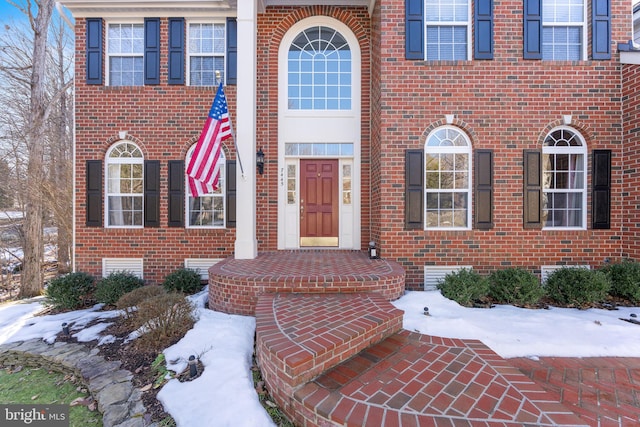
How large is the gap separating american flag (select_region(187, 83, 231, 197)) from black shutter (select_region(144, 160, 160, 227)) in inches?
90.6

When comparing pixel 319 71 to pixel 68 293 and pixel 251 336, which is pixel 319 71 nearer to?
pixel 251 336

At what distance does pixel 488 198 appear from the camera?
5234 mm

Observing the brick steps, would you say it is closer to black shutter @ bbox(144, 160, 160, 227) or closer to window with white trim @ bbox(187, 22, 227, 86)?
black shutter @ bbox(144, 160, 160, 227)

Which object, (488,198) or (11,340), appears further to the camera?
(488,198)

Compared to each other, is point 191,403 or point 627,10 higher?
point 627,10

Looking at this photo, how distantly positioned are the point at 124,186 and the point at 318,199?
4.45 metres

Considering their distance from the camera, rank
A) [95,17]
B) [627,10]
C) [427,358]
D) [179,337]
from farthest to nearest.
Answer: [95,17] → [627,10] → [179,337] → [427,358]

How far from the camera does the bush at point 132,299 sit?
3.96 metres

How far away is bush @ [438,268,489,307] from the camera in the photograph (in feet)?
14.4

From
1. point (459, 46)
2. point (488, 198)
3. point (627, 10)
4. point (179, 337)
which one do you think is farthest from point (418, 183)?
point (627, 10)

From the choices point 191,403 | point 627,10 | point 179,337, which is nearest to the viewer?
point 191,403

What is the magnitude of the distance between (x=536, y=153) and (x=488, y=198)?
1.28m

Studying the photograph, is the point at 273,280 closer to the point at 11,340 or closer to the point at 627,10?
the point at 11,340

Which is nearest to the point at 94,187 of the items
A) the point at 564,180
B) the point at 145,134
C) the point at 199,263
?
the point at 145,134
